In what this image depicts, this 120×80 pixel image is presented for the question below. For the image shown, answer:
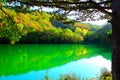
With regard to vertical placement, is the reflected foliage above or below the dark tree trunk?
below

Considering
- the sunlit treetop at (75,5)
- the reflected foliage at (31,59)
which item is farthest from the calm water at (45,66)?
the sunlit treetop at (75,5)

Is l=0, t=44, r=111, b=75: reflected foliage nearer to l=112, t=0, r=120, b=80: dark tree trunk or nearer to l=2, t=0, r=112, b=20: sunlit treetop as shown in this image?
l=2, t=0, r=112, b=20: sunlit treetop

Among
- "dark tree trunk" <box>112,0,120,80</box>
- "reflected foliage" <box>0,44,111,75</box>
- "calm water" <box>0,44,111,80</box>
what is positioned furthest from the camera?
"reflected foliage" <box>0,44,111,75</box>

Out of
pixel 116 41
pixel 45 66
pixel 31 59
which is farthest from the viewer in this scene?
pixel 31 59

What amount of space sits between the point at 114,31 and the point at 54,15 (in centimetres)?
92

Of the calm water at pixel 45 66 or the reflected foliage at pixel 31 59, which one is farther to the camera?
the reflected foliage at pixel 31 59

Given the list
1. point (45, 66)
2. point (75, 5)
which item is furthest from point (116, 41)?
point (45, 66)

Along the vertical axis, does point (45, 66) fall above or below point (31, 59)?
above

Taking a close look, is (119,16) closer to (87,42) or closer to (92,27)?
(87,42)

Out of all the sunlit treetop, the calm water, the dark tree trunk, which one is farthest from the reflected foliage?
the dark tree trunk

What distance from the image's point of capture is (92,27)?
70812mm

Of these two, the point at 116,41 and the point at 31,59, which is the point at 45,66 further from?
the point at 116,41

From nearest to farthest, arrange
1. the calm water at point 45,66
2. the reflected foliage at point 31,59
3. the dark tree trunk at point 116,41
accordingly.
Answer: the dark tree trunk at point 116,41
the calm water at point 45,66
the reflected foliage at point 31,59

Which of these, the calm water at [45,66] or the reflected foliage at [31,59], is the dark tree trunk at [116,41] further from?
the reflected foliage at [31,59]
